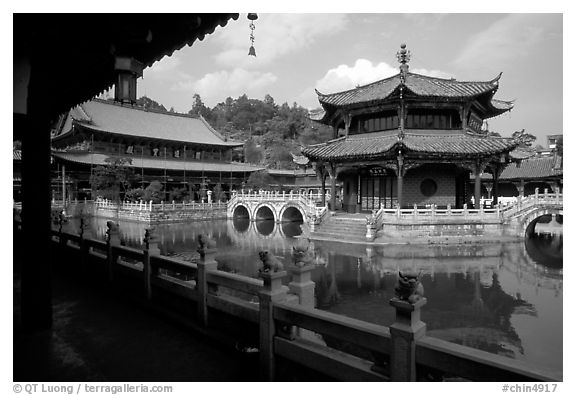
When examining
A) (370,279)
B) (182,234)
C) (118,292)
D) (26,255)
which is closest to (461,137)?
(370,279)

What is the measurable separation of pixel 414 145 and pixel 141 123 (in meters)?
38.4

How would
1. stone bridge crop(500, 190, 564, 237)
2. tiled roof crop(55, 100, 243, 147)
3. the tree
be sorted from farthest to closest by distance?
the tree < tiled roof crop(55, 100, 243, 147) < stone bridge crop(500, 190, 564, 237)

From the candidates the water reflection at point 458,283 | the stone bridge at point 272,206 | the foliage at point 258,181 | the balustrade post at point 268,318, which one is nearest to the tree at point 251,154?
the foliage at point 258,181

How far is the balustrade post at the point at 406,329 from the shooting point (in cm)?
351

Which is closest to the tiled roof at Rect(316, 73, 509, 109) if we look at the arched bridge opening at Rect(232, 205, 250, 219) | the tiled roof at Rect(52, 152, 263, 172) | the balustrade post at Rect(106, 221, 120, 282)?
the arched bridge opening at Rect(232, 205, 250, 219)

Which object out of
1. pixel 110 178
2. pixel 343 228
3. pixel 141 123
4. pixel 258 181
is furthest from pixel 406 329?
pixel 141 123

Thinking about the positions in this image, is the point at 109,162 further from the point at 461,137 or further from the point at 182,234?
the point at 461,137

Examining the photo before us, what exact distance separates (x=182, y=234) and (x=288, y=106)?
11478 cm

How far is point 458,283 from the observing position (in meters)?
14.2

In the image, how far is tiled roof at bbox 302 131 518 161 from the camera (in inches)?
986

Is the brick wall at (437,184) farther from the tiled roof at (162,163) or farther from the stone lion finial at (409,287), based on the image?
the tiled roof at (162,163)

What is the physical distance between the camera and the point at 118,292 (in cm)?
816

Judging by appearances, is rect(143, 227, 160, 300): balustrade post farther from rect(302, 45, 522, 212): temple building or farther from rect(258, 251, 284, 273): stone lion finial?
rect(302, 45, 522, 212): temple building

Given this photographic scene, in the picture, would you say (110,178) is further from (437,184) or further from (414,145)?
(437,184)
